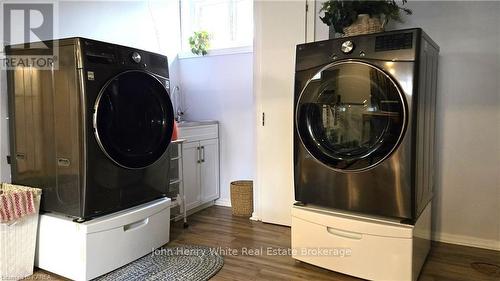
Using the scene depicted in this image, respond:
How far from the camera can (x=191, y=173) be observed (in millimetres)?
3053

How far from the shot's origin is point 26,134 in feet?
6.52

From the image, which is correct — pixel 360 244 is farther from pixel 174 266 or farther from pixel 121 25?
pixel 121 25

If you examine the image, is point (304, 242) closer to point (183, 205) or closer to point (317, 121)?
point (317, 121)

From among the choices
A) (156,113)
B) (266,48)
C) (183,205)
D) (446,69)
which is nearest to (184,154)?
(183,205)

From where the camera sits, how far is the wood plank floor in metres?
1.93

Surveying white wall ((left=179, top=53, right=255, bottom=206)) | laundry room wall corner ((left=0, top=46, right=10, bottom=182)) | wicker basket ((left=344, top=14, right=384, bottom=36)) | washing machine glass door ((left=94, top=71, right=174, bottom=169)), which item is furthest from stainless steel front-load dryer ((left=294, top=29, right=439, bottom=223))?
laundry room wall corner ((left=0, top=46, right=10, bottom=182))

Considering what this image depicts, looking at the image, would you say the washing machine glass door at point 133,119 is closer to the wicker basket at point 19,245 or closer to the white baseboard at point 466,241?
the wicker basket at point 19,245

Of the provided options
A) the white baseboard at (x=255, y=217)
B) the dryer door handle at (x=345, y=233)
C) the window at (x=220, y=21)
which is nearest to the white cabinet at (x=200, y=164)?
the white baseboard at (x=255, y=217)

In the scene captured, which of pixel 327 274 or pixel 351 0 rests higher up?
pixel 351 0

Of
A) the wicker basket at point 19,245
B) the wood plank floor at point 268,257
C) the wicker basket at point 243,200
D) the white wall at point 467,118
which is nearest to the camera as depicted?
the wicker basket at point 19,245

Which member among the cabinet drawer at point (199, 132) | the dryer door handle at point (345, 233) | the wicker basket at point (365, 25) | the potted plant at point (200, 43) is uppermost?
the potted plant at point (200, 43)

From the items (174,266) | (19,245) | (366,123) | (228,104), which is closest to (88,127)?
(19,245)

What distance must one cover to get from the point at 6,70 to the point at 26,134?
1.44ft

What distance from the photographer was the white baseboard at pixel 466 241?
2.31 m
